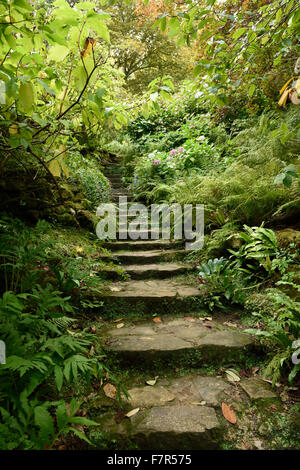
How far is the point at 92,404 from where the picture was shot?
6.25 ft

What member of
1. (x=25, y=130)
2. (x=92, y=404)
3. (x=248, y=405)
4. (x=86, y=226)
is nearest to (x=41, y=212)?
(x=86, y=226)

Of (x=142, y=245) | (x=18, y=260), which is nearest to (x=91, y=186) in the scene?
(x=142, y=245)

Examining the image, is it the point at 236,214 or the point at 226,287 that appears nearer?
the point at 226,287

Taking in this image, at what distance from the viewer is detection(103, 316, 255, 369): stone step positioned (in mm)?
2350

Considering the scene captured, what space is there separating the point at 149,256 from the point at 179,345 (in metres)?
1.94

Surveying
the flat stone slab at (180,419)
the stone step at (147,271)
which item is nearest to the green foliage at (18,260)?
the stone step at (147,271)

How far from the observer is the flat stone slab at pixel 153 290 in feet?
10.4

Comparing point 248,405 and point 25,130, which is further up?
point 25,130

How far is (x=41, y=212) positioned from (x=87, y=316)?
5.55 feet

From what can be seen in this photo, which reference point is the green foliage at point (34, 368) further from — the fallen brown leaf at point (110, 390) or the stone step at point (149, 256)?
the stone step at point (149, 256)

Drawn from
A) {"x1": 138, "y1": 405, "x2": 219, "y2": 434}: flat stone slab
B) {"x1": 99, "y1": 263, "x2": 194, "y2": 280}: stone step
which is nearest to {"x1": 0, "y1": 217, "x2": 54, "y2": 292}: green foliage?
{"x1": 99, "y1": 263, "x2": 194, "y2": 280}: stone step

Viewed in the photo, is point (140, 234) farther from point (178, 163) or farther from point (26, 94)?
point (26, 94)

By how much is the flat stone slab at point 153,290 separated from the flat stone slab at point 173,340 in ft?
1.40
